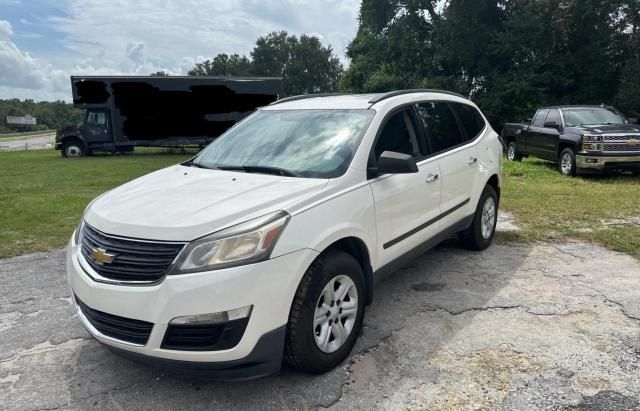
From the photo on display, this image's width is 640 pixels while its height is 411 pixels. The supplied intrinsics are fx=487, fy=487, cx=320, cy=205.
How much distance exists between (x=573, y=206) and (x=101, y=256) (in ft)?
24.3

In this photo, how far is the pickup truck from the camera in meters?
10.5

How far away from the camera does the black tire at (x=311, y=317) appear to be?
9.03 feet

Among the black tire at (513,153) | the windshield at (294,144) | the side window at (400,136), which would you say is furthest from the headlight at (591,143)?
the windshield at (294,144)

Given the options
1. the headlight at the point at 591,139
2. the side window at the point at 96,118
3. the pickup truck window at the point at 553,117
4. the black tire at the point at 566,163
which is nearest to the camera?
the headlight at the point at 591,139

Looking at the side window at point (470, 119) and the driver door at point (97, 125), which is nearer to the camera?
the side window at point (470, 119)

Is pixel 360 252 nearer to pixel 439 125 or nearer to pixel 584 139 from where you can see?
pixel 439 125

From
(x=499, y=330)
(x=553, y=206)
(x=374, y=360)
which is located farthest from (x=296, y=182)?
(x=553, y=206)

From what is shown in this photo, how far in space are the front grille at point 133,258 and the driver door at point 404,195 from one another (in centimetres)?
150

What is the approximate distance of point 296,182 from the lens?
318 cm

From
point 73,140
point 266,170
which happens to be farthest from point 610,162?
point 73,140

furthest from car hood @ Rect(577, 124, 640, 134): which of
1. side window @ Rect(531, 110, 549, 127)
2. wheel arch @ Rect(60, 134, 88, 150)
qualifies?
wheel arch @ Rect(60, 134, 88, 150)

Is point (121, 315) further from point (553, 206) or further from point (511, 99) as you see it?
point (511, 99)

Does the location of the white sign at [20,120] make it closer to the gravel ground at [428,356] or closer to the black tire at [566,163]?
the black tire at [566,163]

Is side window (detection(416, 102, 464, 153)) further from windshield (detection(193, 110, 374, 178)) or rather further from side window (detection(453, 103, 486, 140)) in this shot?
windshield (detection(193, 110, 374, 178))
